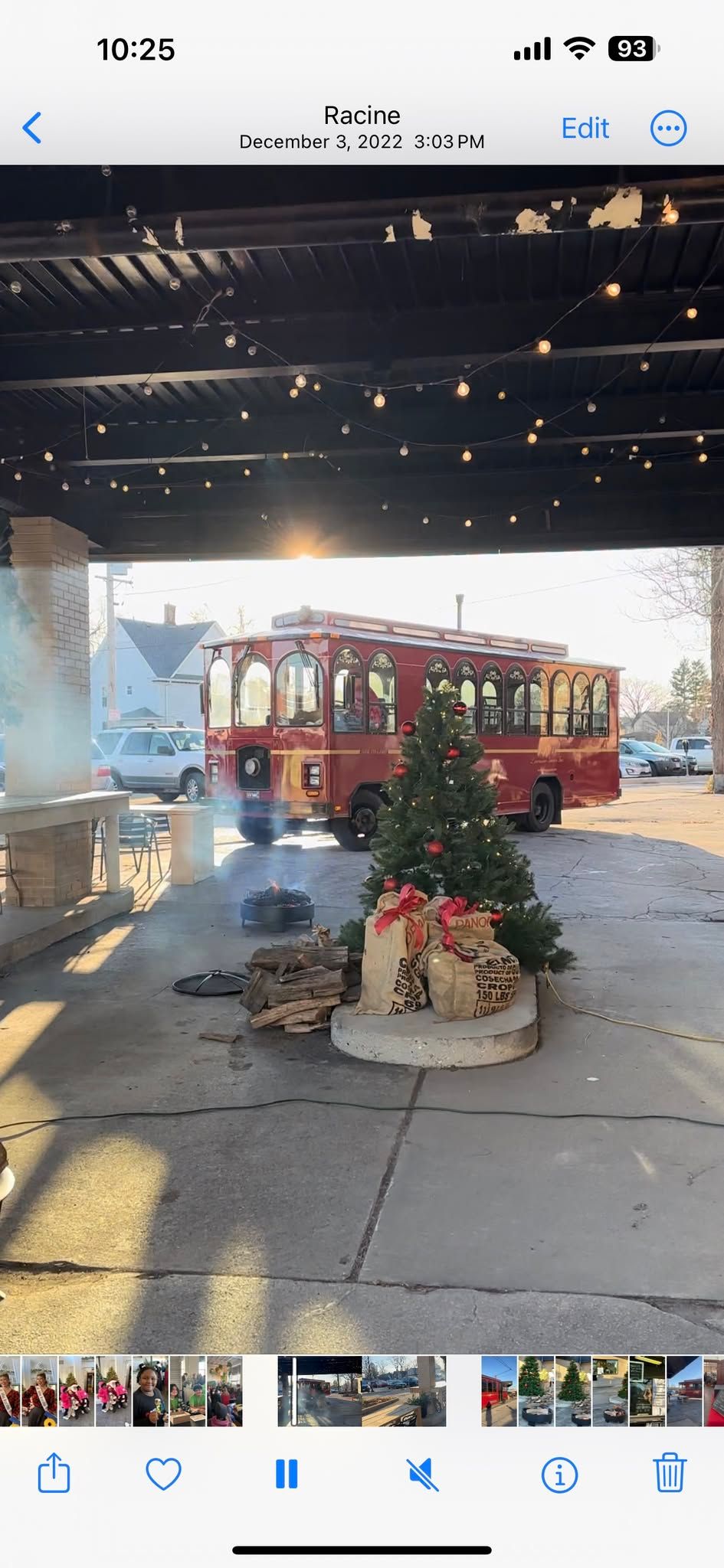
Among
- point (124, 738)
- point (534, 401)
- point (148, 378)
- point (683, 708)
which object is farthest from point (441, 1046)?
point (683, 708)

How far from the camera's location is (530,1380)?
60.0 inches

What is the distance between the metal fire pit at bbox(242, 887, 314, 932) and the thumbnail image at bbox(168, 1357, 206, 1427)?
22.8ft

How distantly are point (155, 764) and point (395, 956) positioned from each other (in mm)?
19902

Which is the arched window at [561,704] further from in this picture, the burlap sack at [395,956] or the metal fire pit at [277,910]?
the burlap sack at [395,956]

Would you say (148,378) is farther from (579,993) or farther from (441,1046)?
(579,993)

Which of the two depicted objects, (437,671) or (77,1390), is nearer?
(77,1390)

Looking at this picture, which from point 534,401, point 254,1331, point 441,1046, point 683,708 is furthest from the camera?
point 683,708

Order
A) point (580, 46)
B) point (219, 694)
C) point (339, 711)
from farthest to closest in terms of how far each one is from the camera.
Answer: point (219, 694), point (339, 711), point (580, 46)

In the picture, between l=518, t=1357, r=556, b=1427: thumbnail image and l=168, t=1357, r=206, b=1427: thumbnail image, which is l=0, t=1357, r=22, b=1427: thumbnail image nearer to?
l=168, t=1357, r=206, b=1427: thumbnail image

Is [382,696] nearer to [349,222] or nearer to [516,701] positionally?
[516,701]

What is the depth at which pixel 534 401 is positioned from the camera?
24.6ft

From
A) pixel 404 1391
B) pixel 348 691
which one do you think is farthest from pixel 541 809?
pixel 404 1391

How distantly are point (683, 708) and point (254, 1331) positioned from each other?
245 feet

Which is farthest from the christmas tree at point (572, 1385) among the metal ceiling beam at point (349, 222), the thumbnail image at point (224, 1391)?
the metal ceiling beam at point (349, 222)
